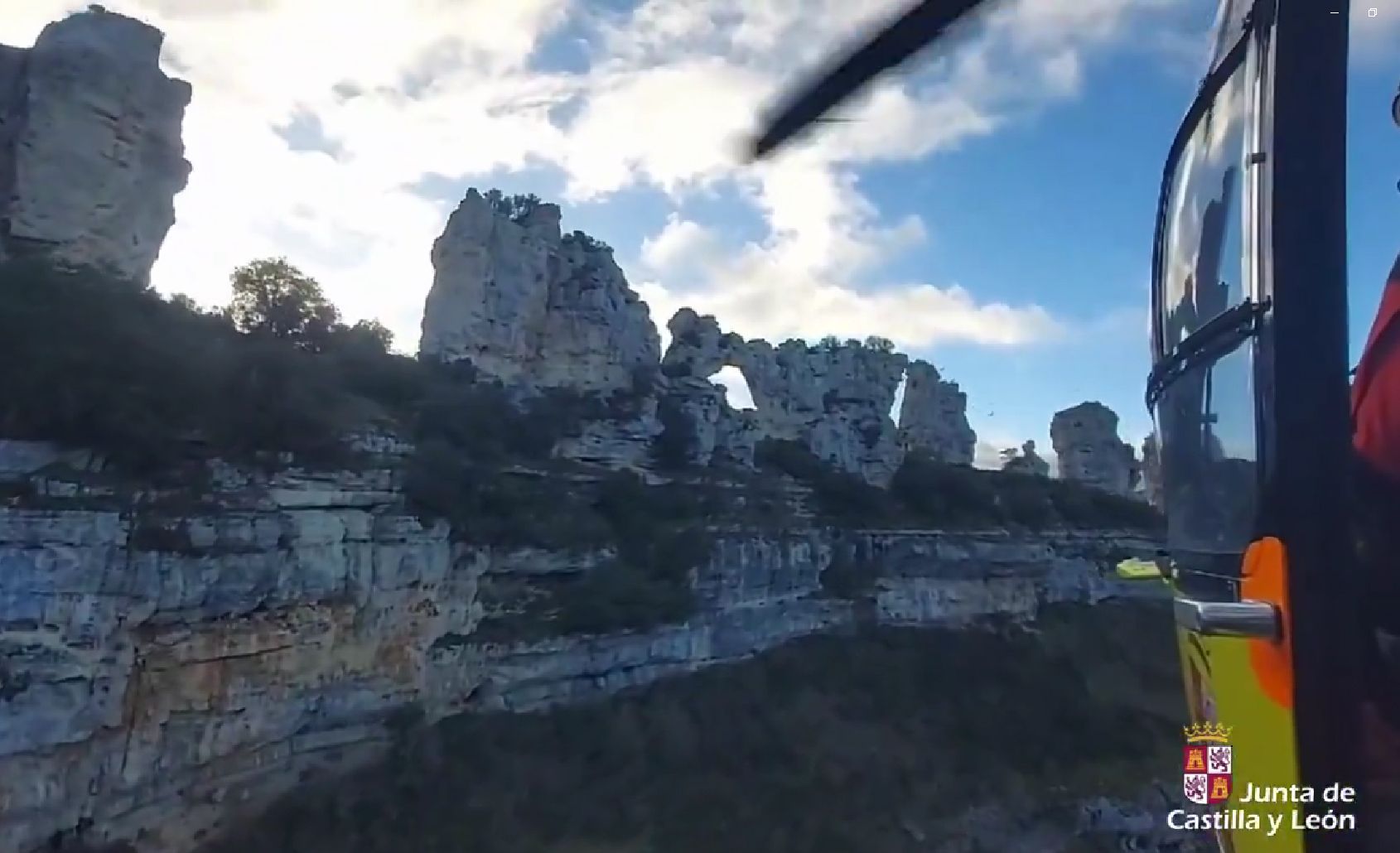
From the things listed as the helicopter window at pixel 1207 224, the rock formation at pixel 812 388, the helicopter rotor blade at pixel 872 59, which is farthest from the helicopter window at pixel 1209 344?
the rock formation at pixel 812 388

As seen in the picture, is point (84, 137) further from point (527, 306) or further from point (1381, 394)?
point (1381, 394)

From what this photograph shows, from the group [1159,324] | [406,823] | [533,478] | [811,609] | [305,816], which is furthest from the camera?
[811,609]


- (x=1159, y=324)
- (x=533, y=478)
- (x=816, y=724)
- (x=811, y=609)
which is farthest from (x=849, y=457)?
(x=1159, y=324)

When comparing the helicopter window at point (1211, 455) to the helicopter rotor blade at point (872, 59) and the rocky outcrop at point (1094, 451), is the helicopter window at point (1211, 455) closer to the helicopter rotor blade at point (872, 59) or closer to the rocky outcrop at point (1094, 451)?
the helicopter rotor blade at point (872, 59)

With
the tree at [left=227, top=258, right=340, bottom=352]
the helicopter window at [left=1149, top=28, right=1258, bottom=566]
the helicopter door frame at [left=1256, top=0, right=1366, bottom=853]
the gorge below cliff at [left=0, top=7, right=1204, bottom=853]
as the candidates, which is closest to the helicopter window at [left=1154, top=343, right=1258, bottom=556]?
the helicopter window at [left=1149, top=28, right=1258, bottom=566]

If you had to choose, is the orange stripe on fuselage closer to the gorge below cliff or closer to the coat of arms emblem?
the coat of arms emblem

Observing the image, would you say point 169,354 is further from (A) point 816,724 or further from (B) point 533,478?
(A) point 816,724

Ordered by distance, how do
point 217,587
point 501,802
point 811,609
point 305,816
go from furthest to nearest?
point 811,609 → point 501,802 → point 305,816 → point 217,587

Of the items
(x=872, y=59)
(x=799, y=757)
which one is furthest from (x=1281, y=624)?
(x=799, y=757)
